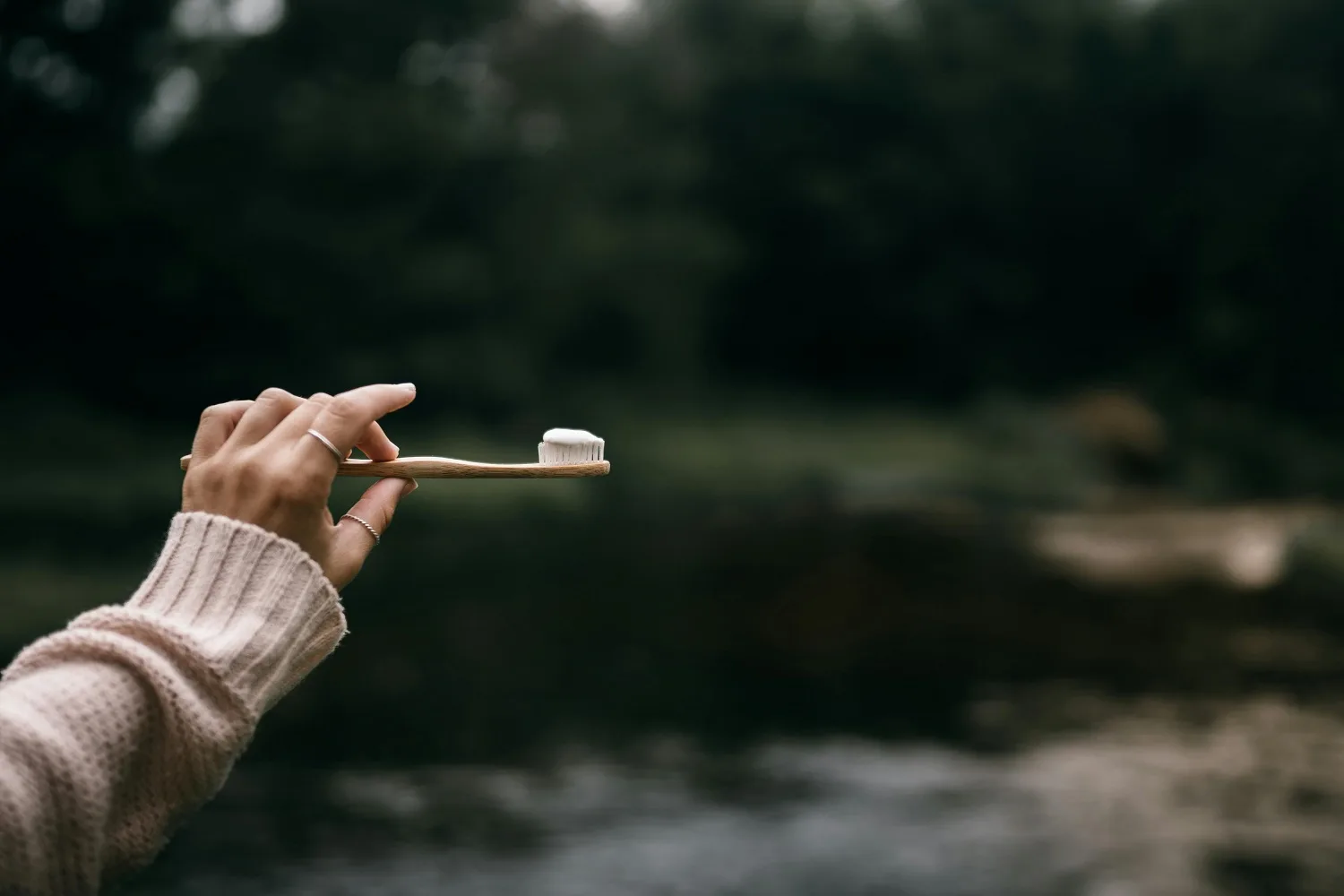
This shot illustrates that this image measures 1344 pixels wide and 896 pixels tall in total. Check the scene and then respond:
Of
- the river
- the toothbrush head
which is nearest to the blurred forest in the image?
the river

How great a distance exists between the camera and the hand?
1.66ft

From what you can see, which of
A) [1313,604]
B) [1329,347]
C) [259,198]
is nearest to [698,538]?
[1313,604]

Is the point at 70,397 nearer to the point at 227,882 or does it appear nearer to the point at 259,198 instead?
the point at 259,198

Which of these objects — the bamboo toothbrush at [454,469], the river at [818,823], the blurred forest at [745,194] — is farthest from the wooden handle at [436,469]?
the blurred forest at [745,194]

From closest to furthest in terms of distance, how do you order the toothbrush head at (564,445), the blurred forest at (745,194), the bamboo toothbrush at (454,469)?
the bamboo toothbrush at (454,469) < the toothbrush head at (564,445) < the blurred forest at (745,194)

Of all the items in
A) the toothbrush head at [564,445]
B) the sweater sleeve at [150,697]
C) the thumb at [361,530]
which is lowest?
the sweater sleeve at [150,697]

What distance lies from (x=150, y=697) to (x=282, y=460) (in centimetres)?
9

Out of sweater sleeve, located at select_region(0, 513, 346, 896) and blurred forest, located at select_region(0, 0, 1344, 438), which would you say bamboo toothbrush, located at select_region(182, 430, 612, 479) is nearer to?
sweater sleeve, located at select_region(0, 513, 346, 896)

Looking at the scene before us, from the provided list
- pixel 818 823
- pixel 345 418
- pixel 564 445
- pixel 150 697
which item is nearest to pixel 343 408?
pixel 345 418

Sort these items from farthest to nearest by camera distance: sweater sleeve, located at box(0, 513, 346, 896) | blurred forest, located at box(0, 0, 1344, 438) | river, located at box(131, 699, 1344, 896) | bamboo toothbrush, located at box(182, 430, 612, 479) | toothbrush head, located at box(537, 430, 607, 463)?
blurred forest, located at box(0, 0, 1344, 438), river, located at box(131, 699, 1344, 896), toothbrush head, located at box(537, 430, 607, 463), bamboo toothbrush, located at box(182, 430, 612, 479), sweater sleeve, located at box(0, 513, 346, 896)

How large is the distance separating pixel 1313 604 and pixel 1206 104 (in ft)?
18.4

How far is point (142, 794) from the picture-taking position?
1.65 ft

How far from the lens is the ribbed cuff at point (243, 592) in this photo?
50 centimetres

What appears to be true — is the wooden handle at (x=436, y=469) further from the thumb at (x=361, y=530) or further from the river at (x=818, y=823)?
the river at (x=818, y=823)
